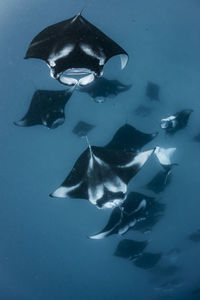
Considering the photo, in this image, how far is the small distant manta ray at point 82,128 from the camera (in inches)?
316

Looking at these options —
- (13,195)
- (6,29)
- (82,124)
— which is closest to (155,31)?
(82,124)

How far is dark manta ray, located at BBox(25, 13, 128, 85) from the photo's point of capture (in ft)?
12.3

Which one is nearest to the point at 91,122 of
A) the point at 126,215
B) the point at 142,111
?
the point at 142,111

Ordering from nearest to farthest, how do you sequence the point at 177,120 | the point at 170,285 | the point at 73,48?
the point at 73,48 → the point at 177,120 → the point at 170,285

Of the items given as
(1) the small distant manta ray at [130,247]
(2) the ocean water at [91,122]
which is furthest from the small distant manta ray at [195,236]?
(1) the small distant manta ray at [130,247]

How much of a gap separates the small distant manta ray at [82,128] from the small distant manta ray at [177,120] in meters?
2.30

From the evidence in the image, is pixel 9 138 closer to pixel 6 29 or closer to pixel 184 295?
pixel 6 29

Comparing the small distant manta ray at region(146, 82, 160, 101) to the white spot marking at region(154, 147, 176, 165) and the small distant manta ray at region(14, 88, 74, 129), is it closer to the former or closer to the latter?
the white spot marking at region(154, 147, 176, 165)

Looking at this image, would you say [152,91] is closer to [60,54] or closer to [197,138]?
[197,138]

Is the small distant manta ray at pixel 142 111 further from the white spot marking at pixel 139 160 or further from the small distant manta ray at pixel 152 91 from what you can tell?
the white spot marking at pixel 139 160

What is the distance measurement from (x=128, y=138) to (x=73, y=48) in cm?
283

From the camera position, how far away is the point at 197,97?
8078mm

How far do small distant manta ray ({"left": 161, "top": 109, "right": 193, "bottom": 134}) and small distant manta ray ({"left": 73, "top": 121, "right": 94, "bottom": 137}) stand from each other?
2299 millimetres

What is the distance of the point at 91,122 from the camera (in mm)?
8094
